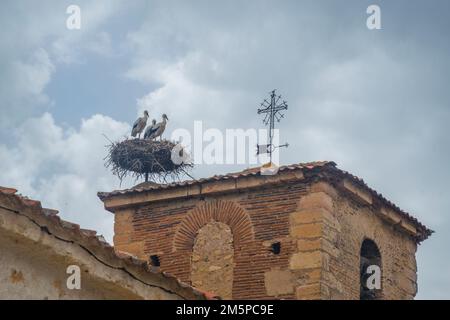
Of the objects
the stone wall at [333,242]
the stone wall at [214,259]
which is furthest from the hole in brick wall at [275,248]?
the stone wall at [214,259]

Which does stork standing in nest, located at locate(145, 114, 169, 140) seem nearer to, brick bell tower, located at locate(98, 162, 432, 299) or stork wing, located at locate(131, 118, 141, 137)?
stork wing, located at locate(131, 118, 141, 137)

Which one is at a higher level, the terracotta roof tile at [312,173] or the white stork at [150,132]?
the white stork at [150,132]

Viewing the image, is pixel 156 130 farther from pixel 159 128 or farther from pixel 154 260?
pixel 154 260

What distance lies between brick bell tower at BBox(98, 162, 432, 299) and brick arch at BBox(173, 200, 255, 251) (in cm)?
1

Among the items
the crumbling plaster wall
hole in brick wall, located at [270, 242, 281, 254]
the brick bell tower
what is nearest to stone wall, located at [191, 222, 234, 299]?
the brick bell tower

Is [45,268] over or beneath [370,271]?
beneath

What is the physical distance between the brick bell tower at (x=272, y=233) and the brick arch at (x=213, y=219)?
1 cm

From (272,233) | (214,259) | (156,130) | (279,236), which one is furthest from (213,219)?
(156,130)

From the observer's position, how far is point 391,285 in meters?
15.0

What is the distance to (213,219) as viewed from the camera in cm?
1440

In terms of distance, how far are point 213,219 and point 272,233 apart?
1.05 metres

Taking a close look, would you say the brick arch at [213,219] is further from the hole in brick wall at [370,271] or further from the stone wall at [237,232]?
the hole in brick wall at [370,271]

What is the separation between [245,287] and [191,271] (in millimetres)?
992

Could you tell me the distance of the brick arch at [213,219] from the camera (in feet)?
46.1
